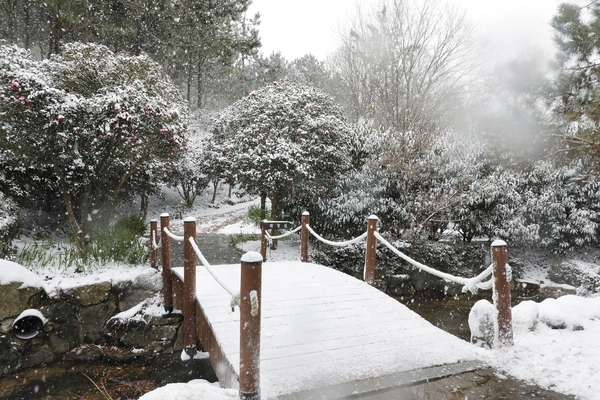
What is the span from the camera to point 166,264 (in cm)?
581

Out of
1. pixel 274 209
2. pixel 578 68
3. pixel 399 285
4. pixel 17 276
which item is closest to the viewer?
pixel 17 276

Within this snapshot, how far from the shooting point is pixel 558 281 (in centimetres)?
1020

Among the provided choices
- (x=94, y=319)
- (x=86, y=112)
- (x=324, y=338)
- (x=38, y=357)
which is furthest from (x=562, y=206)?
(x=38, y=357)

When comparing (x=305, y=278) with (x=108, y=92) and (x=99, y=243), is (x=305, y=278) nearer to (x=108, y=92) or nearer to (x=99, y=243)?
(x=99, y=243)

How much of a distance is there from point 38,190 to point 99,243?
4.68 m

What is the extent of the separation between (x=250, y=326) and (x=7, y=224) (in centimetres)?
696

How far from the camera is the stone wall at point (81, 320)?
17.6ft

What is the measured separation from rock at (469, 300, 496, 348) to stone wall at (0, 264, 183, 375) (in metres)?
4.60

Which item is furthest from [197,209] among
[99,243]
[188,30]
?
[99,243]

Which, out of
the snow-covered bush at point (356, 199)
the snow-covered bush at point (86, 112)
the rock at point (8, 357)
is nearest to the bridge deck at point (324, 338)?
the rock at point (8, 357)

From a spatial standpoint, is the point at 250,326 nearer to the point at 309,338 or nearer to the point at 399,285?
the point at 309,338

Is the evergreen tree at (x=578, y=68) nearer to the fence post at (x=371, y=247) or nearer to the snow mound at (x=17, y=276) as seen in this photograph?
the fence post at (x=371, y=247)

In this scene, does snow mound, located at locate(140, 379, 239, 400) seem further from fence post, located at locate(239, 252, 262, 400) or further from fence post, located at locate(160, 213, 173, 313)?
fence post, located at locate(160, 213, 173, 313)

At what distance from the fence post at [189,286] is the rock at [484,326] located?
3340 millimetres
